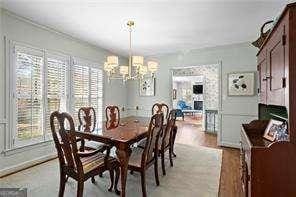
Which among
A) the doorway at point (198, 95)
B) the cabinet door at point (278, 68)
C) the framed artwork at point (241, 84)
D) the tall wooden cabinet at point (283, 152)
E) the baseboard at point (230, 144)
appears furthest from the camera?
the doorway at point (198, 95)

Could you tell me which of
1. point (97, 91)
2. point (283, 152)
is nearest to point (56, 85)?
point (97, 91)

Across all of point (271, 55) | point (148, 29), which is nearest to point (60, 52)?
point (148, 29)

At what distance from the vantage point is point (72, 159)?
2021mm

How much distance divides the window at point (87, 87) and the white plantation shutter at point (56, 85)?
228 millimetres

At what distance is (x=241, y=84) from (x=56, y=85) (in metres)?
4.10

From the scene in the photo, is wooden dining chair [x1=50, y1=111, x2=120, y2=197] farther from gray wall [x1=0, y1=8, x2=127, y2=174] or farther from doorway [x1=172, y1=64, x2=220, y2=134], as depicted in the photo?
doorway [x1=172, y1=64, x2=220, y2=134]

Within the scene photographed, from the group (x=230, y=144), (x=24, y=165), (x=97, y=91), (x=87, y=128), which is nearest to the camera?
(x=87, y=128)

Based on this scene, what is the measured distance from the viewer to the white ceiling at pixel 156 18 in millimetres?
2729

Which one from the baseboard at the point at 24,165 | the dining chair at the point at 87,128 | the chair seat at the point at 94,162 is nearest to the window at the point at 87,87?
the dining chair at the point at 87,128

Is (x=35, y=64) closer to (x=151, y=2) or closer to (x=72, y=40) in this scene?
(x=72, y=40)

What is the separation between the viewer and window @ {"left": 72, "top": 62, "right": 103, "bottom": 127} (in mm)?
4379

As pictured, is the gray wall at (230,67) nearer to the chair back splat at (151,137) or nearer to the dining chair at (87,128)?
the chair back splat at (151,137)

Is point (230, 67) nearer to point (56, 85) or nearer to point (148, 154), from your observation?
point (148, 154)

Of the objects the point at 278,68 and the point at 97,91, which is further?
the point at 97,91
